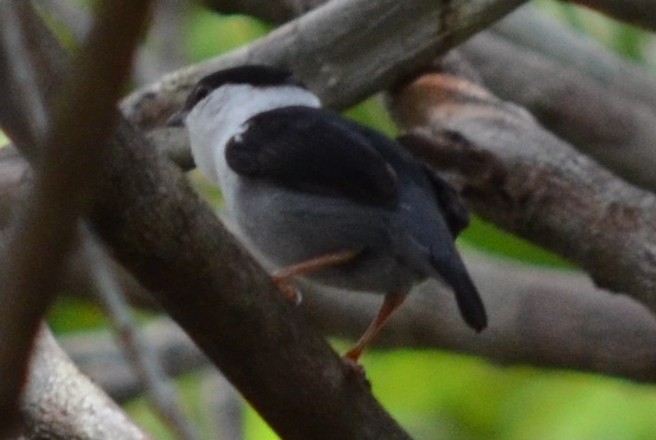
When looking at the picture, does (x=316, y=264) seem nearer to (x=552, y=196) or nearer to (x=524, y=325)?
(x=552, y=196)

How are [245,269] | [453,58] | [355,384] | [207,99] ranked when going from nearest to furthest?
[245,269]
[355,384]
[207,99]
[453,58]

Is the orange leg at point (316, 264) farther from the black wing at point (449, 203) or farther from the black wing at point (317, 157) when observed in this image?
the black wing at point (449, 203)

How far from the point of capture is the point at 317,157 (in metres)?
2.77

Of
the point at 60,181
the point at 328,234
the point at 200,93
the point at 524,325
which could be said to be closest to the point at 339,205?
the point at 328,234

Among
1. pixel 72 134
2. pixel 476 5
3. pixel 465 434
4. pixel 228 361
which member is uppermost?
pixel 72 134

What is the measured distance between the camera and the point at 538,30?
5586mm

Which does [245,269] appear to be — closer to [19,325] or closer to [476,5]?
[19,325]

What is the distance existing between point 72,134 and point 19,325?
0.15 meters

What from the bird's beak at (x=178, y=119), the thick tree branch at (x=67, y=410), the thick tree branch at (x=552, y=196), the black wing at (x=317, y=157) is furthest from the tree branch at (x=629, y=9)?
the thick tree branch at (x=67, y=410)

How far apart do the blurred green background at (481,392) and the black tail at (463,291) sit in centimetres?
228

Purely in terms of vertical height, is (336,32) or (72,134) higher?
(72,134)

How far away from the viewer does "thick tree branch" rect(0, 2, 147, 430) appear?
883 millimetres

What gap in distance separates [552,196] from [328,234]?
1003mm

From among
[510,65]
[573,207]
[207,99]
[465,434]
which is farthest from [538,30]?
[207,99]
